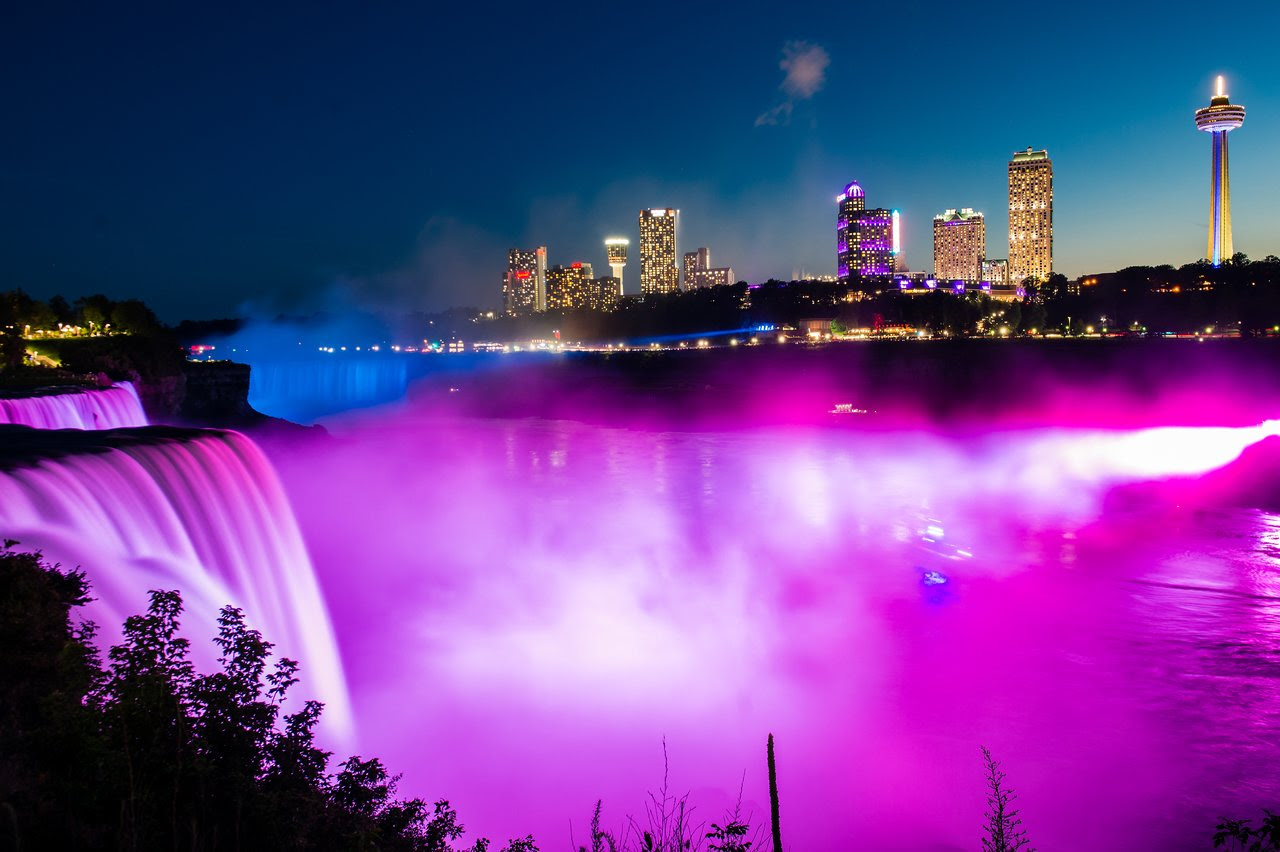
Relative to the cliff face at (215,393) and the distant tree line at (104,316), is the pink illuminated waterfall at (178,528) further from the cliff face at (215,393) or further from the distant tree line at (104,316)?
the distant tree line at (104,316)

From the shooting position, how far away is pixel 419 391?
10625cm

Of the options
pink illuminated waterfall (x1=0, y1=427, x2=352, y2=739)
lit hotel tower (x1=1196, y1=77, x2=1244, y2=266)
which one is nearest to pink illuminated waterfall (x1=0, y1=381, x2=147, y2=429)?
pink illuminated waterfall (x1=0, y1=427, x2=352, y2=739)

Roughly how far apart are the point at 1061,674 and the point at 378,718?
12268mm

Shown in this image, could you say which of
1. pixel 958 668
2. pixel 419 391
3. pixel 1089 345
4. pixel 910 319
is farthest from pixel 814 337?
pixel 958 668

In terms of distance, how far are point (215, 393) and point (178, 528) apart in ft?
120

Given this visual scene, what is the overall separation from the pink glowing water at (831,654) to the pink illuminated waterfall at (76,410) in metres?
6.83

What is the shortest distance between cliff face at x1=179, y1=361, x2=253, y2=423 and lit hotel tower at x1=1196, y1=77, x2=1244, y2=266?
14764 centimetres

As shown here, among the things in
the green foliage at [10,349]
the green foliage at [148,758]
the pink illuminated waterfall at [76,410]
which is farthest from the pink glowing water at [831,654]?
the green foliage at [10,349]

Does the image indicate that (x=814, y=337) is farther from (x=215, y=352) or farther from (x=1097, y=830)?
(x=1097, y=830)

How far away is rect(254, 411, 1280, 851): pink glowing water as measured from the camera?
11766 millimetres

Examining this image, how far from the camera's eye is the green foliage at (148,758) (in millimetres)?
5289

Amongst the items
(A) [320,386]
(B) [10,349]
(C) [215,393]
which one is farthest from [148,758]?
(A) [320,386]

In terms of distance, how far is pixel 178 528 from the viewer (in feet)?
38.4

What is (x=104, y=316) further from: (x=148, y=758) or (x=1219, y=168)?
(x=1219, y=168)
